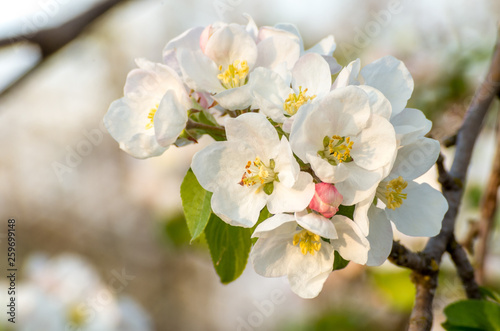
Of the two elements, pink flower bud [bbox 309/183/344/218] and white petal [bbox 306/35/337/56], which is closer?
pink flower bud [bbox 309/183/344/218]

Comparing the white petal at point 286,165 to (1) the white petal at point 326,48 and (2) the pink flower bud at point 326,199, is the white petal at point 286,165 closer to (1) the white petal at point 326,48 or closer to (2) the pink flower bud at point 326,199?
(2) the pink flower bud at point 326,199

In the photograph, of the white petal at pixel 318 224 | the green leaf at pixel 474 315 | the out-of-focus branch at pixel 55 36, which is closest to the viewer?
the white petal at pixel 318 224

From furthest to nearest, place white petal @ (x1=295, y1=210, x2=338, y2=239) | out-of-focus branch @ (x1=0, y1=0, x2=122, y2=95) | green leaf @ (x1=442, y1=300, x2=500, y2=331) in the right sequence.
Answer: out-of-focus branch @ (x1=0, y1=0, x2=122, y2=95)
green leaf @ (x1=442, y1=300, x2=500, y2=331)
white petal @ (x1=295, y1=210, x2=338, y2=239)

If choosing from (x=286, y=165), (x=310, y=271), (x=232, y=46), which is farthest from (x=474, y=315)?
(x=232, y=46)

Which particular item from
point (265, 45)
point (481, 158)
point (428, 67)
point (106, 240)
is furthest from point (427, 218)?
point (106, 240)

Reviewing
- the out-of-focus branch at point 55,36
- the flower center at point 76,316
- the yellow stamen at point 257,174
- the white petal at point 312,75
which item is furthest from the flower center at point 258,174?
the out-of-focus branch at point 55,36

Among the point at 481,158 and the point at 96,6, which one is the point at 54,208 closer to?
the point at 96,6

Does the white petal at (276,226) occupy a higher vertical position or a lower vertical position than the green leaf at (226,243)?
higher

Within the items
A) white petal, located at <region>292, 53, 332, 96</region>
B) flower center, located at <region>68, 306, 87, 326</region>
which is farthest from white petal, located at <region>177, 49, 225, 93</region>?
flower center, located at <region>68, 306, 87, 326</region>

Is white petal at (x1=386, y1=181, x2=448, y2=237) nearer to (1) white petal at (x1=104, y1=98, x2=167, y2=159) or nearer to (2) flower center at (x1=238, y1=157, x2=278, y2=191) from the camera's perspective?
(2) flower center at (x1=238, y1=157, x2=278, y2=191)

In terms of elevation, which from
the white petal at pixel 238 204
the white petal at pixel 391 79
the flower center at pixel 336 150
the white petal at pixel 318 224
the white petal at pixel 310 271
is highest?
the white petal at pixel 391 79
